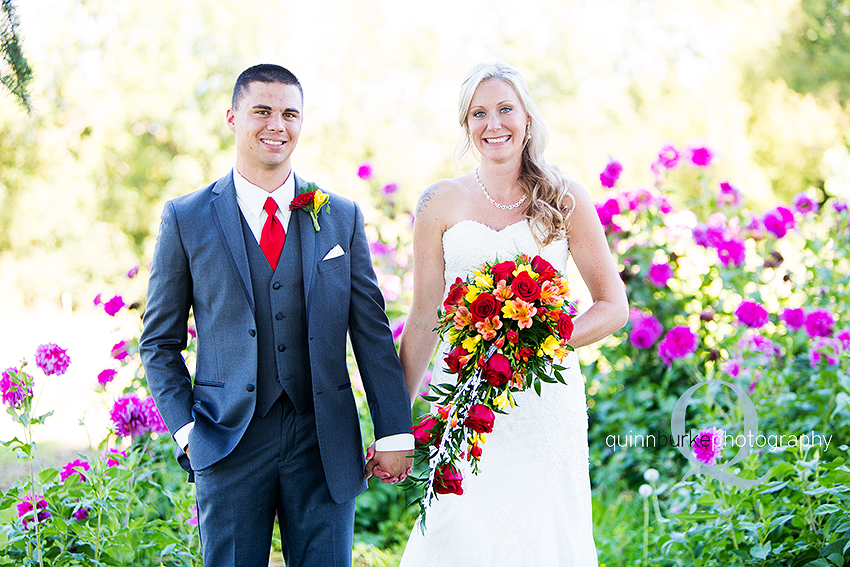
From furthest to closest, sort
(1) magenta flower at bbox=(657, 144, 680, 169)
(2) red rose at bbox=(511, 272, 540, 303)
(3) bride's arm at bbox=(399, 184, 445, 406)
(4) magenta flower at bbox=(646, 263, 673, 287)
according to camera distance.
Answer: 1. (1) magenta flower at bbox=(657, 144, 680, 169)
2. (4) magenta flower at bbox=(646, 263, 673, 287)
3. (3) bride's arm at bbox=(399, 184, 445, 406)
4. (2) red rose at bbox=(511, 272, 540, 303)

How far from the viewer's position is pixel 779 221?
439 cm

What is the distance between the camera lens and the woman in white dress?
2535 millimetres

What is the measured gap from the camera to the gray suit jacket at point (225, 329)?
7.36 feet

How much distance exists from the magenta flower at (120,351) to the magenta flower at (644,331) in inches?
117

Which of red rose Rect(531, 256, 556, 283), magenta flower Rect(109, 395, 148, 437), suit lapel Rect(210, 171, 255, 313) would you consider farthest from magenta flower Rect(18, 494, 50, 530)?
red rose Rect(531, 256, 556, 283)

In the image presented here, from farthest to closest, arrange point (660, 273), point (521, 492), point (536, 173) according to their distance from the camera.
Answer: point (660, 273)
point (536, 173)
point (521, 492)

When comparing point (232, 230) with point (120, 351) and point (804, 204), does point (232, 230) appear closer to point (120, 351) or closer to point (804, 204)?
point (120, 351)

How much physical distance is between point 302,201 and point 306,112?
1151 cm

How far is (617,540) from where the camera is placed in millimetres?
3820

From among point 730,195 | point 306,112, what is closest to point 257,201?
point 730,195

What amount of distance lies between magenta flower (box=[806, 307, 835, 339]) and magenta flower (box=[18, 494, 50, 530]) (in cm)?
370

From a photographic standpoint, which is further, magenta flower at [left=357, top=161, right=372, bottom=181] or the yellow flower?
magenta flower at [left=357, top=161, right=372, bottom=181]

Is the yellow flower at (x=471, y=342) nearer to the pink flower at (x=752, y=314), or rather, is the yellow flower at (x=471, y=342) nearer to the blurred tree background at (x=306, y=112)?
the pink flower at (x=752, y=314)

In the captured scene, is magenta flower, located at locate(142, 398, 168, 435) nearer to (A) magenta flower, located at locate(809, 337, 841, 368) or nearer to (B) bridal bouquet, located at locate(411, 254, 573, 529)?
(B) bridal bouquet, located at locate(411, 254, 573, 529)
